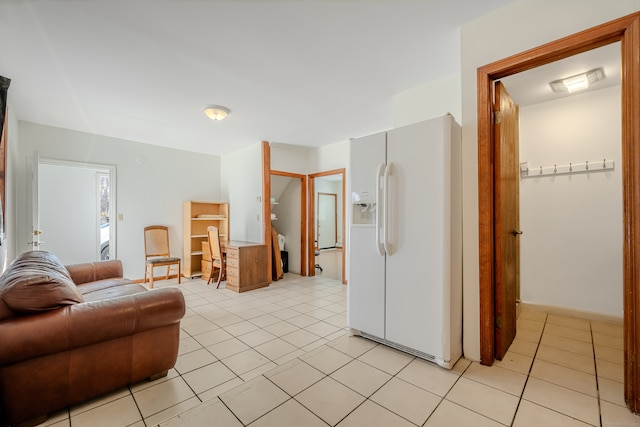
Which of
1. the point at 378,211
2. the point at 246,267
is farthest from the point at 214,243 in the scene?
the point at 378,211

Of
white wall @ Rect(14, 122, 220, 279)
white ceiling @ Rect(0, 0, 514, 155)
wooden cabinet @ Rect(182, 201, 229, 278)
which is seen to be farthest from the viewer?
wooden cabinet @ Rect(182, 201, 229, 278)

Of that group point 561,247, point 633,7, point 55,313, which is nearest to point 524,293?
point 561,247

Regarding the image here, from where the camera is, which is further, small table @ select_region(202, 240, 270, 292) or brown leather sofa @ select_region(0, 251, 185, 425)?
small table @ select_region(202, 240, 270, 292)

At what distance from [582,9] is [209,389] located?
334cm

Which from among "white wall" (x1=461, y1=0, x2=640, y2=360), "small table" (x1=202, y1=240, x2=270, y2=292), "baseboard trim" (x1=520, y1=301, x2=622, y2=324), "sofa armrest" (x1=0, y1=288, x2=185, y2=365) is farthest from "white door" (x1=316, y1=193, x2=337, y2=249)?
"sofa armrest" (x1=0, y1=288, x2=185, y2=365)

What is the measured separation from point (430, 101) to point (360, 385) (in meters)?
2.63

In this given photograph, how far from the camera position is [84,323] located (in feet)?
5.09

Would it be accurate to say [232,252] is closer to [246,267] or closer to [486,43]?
[246,267]

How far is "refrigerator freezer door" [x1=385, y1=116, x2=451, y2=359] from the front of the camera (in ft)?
6.40

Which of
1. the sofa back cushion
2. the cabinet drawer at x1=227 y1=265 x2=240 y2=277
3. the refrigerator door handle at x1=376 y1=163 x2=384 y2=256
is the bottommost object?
the cabinet drawer at x1=227 y1=265 x2=240 y2=277

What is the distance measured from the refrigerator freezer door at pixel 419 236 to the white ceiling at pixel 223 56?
737 mm

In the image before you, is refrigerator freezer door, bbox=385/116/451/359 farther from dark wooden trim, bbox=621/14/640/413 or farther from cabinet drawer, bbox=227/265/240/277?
cabinet drawer, bbox=227/265/240/277

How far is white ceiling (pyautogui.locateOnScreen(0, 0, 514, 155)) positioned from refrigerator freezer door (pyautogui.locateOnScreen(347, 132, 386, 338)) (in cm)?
76

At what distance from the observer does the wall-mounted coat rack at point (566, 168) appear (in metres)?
2.79
